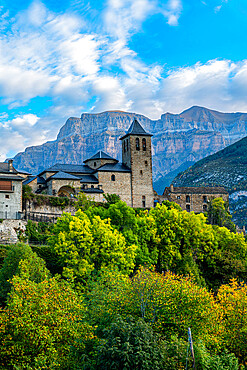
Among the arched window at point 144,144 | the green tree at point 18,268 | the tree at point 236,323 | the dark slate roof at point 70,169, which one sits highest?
the arched window at point 144,144

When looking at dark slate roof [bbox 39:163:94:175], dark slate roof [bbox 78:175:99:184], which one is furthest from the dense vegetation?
dark slate roof [bbox 39:163:94:175]

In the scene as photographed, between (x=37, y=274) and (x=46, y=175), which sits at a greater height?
(x=46, y=175)

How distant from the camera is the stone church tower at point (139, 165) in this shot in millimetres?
78625

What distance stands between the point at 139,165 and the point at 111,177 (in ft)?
20.9

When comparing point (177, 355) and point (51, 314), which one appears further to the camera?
point (51, 314)

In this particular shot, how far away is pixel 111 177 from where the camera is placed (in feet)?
253

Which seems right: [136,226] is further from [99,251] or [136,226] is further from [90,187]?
[90,187]

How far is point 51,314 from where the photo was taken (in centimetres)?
2278

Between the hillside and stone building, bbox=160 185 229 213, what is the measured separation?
5516cm

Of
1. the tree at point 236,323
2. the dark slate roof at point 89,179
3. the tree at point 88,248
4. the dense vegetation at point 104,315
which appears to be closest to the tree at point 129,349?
the dense vegetation at point 104,315

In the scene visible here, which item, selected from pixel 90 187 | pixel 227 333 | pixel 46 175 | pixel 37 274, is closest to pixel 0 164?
pixel 46 175

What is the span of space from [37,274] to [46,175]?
141ft

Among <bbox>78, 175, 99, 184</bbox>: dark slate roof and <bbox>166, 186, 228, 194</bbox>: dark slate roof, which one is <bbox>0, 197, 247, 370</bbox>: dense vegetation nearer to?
<bbox>78, 175, 99, 184</bbox>: dark slate roof

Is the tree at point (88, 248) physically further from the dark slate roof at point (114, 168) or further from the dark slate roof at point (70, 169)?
the dark slate roof at point (70, 169)
